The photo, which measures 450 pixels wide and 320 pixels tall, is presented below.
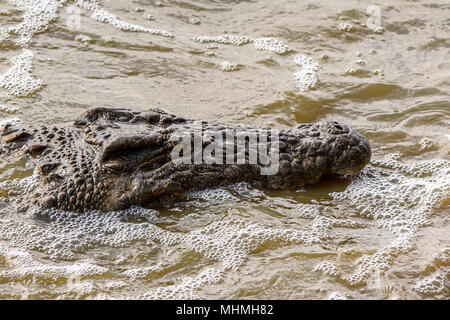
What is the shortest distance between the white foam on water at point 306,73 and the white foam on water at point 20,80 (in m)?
3.06

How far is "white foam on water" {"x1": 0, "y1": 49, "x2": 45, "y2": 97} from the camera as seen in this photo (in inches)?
238

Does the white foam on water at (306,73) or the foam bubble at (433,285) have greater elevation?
the white foam on water at (306,73)

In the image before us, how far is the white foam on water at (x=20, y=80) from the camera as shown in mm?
6057

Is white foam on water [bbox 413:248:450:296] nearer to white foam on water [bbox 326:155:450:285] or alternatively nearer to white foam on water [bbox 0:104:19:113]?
white foam on water [bbox 326:155:450:285]

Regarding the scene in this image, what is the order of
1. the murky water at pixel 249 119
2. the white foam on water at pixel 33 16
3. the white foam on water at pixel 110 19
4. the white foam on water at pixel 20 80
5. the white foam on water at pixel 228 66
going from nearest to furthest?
the murky water at pixel 249 119
the white foam on water at pixel 20 80
the white foam on water at pixel 228 66
the white foam on water at pixel 33 16
the white foam on water at pixel 110 19

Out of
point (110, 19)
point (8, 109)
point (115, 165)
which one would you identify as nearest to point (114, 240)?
point (115, 165)

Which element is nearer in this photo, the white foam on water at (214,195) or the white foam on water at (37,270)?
the white foam on water at (37,270)

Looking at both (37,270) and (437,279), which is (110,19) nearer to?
(37,270)

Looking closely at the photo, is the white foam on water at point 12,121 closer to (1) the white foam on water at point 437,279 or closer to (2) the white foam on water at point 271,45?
(2) the white foam on water at point 271,45

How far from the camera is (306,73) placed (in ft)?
21.3

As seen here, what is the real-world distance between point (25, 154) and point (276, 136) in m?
2.26

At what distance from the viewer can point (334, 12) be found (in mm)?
7719

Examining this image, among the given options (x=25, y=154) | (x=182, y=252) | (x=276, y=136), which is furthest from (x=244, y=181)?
(x=25, y=154)

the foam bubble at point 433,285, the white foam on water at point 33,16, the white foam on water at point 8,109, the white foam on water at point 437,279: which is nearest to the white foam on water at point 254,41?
the white foam on water at point 33,16
